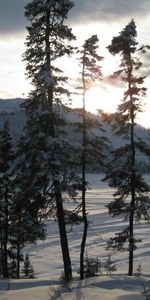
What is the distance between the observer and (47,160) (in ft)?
65.7

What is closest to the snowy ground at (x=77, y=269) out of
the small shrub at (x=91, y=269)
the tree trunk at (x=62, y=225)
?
the tree trunk at (x=62, y=225)

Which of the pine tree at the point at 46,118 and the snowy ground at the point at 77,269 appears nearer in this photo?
the snowy ground at the point at 77,269

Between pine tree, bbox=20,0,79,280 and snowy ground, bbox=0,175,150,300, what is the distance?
14.3 ft

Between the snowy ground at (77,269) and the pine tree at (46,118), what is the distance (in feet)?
14.3

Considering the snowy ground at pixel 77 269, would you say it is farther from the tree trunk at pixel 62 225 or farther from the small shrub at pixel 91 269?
the small shrub at pixel 91 269

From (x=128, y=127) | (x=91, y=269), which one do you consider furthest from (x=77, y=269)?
(x=128, y=127)

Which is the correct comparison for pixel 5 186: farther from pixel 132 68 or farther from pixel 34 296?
pixel 34 296

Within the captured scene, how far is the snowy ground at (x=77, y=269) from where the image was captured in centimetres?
1432

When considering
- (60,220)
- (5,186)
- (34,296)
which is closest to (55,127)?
(60,220)

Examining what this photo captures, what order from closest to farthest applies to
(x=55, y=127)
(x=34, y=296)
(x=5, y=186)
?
(x=34, y=296)
(x=55, y=127)
(x=5, y=186)

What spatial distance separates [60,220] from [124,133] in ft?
26.2

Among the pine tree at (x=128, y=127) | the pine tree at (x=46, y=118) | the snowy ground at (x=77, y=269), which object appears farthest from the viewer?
the pine tree at (x=128, y=127)

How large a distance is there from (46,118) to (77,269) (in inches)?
1253

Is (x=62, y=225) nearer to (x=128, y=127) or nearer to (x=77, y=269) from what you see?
(x=128, y=127)
